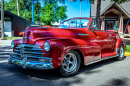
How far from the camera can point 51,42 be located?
322 cm

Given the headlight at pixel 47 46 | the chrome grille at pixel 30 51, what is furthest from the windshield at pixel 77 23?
the chrome grille at pixel 30 51

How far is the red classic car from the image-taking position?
321 cm

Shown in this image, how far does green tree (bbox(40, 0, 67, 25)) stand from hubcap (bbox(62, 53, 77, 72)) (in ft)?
107

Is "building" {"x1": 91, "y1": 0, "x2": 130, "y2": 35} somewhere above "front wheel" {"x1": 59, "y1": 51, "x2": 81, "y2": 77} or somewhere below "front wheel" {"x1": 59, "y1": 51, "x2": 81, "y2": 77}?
above

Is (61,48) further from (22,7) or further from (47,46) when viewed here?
(22,7)

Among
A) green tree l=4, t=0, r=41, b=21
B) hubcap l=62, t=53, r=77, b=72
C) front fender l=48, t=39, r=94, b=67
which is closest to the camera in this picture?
front fender l=48, t=39, r=94, b=67

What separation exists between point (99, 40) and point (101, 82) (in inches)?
72.6

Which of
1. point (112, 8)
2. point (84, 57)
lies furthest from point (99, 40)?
point (112, 8)

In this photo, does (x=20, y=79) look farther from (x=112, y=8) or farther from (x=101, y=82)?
(x=112, y=8)

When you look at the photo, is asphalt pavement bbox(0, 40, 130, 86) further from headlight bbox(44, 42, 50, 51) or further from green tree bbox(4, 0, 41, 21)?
green tree bbox(4, 0, 41, 21)

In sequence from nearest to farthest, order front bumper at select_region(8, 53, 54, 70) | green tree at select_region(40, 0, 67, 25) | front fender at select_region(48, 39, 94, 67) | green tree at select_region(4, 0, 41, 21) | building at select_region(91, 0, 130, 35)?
front bumper at select_region(8, 53, 54, 70)
front fender at select_region(48, 39, 94, 67)
building at select_region(91, 0, 130, 35)
green tree at select_region(40, 0, 67, 25)
green tree at select_region(4, 0, 41, 21)

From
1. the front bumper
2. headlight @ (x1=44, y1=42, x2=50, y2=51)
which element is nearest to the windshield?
headlight @ (x1=44, y1=42, x2=50, y2=51)

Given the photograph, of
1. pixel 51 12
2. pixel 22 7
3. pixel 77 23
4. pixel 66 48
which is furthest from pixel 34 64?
pixel 22 7

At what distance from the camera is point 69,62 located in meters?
3.66
